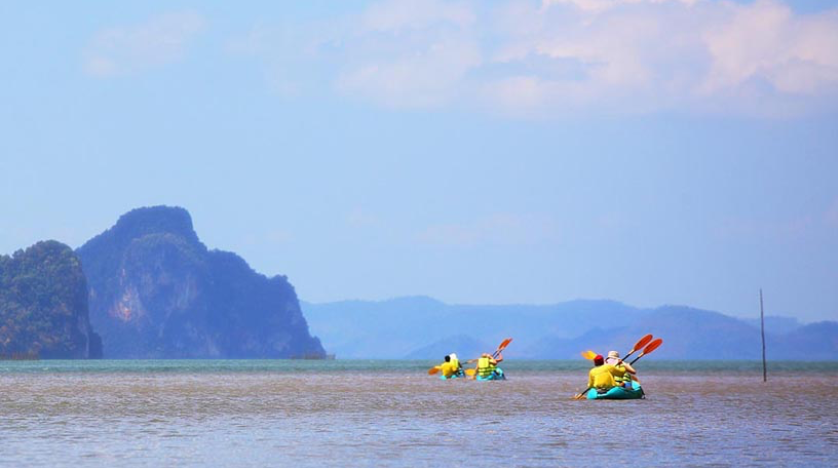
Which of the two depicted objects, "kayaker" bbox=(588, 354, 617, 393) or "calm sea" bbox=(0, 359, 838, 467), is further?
"kayaker" bbox=(588, 354, 617, 393)

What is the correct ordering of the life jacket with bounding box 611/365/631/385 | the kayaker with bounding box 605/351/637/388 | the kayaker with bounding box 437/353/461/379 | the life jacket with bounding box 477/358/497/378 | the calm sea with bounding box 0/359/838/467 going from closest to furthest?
the calm sea with bounding box 0/359/838/467
the kayaker with bounding box 605/351/637/388
the life jacket with bounding box 611/365/631/385
the life jacket with bounding box 477/358/497/378
the kayaker with bounding box 437/353/461/379

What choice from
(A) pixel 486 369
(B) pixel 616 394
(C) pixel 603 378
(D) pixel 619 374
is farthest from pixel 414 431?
(A) pixel 486 369

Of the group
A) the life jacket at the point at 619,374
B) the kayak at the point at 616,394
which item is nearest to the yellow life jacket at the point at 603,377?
the kayak at the point at 616,394

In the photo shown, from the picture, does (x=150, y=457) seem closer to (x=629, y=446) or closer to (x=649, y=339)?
(x=629, y=446)

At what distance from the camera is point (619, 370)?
5725 centimetres

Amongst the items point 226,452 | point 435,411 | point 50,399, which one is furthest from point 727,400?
point 226,452

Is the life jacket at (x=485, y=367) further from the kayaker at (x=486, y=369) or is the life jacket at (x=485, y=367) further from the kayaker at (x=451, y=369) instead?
the kayaker at (x=451, y=369)

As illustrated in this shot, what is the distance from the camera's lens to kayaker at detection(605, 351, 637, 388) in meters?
56.7

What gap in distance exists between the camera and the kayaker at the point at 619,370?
56688 millimetres

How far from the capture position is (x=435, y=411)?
49250mm

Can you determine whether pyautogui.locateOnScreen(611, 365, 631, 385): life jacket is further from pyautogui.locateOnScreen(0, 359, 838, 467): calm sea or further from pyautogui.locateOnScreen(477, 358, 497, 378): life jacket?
pyautogui.locateOnScreen(477, 358, 497, 378): life jacket

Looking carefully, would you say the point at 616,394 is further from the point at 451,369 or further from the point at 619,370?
the point at 451,369

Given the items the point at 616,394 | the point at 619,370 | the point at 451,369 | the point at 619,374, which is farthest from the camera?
the point at 451,369

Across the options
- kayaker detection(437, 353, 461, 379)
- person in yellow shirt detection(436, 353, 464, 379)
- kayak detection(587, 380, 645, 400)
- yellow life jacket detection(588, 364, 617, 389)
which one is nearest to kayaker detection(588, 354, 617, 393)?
yellow life jacket detection(588, 364, 617, 389)
